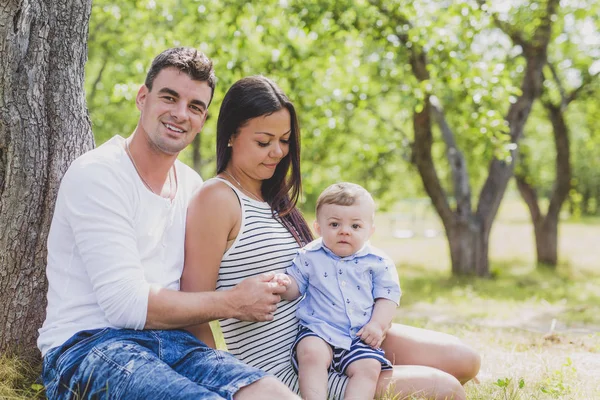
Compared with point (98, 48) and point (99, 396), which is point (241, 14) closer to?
point (99, 396)

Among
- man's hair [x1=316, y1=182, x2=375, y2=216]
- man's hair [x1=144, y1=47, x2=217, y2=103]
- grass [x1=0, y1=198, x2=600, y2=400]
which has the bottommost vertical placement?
grass [x1=0, y1=198, x2=600, y2=400]

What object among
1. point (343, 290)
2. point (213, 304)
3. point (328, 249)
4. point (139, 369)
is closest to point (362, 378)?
point (343, 290)

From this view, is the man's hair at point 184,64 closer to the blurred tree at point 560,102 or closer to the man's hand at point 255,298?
the man's hand at point 255,298

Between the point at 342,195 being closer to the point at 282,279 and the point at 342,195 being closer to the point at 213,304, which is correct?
the point at 282,279

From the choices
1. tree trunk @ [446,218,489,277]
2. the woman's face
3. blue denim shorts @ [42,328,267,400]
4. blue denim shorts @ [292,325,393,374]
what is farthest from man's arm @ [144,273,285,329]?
tree trunk @ [446,218,489,277]

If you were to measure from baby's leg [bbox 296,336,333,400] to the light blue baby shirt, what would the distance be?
7cm

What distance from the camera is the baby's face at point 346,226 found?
301 centimetres

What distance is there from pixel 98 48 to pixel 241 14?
24.6ft

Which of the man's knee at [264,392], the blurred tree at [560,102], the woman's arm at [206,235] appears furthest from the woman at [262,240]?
the blurred tree at [560,102]

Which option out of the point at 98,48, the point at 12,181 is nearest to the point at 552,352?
the point at 12,181

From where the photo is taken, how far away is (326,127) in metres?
10.0

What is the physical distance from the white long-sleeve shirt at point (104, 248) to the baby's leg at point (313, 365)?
683 mm

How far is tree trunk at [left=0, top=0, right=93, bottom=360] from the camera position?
3064 mm

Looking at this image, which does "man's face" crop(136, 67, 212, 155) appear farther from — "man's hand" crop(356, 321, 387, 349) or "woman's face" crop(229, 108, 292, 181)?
"man's hand" crop(356, 321, 387, 349)
